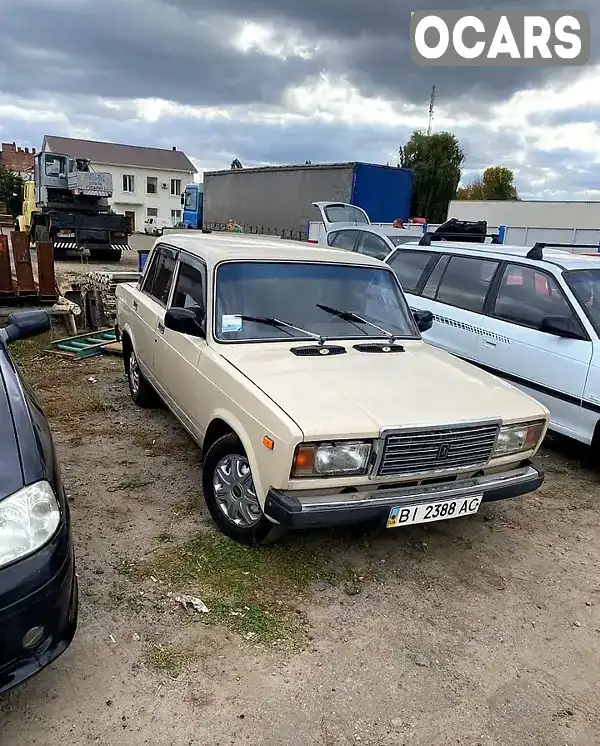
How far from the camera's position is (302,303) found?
13.6 ft

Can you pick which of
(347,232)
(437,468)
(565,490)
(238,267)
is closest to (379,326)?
(238,267)

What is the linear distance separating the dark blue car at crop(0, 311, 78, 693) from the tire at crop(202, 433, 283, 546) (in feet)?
3.81

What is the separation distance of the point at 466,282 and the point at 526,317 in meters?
0.94

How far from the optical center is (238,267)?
407 centimetres

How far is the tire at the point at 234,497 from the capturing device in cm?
336

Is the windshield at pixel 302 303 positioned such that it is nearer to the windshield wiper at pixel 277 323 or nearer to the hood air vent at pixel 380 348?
the windshield wiper at pixel 277 323

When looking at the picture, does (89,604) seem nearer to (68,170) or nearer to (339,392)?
(339,392)

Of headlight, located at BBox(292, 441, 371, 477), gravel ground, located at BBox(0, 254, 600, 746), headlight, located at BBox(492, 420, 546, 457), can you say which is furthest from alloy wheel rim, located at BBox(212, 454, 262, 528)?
headlight, located at BBox(492, 420, 546, 457)

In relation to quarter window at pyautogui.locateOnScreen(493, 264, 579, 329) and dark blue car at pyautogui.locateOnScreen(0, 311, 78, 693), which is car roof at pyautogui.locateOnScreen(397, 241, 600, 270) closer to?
quarter window at pyautogui.locateOnScreen(493, 264, 579, 329)

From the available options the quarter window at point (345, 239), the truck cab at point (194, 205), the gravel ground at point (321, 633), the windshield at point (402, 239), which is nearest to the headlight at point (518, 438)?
the gravel ground at point (321, 633)

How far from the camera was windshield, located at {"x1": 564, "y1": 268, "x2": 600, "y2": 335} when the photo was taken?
197 inches

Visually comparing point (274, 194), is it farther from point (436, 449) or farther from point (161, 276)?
point (436, 449)

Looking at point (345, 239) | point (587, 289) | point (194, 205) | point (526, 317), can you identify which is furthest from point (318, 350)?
point (194, 205)

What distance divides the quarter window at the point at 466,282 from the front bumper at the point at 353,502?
122 inches
